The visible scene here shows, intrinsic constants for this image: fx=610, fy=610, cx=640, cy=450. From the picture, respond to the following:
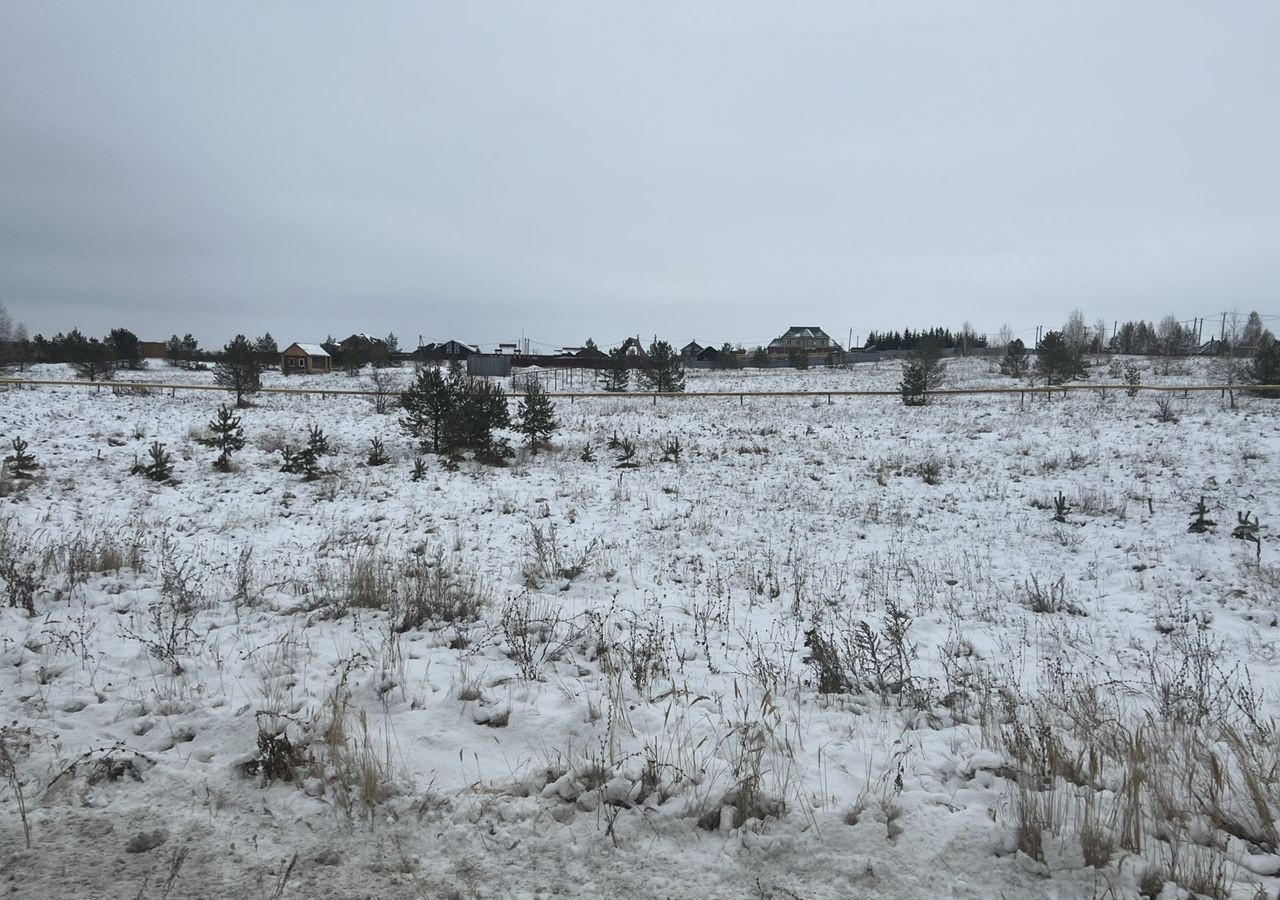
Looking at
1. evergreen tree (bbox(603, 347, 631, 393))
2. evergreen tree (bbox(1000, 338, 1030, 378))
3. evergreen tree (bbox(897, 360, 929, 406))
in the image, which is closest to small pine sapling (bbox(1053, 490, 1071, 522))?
evergreen tree (bbox(897, 360, 929, 406))

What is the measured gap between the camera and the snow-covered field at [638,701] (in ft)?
9.06

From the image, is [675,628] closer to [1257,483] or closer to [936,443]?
[1257,483]

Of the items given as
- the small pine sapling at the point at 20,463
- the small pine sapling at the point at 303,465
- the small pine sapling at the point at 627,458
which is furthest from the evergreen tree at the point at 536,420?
the small pine sapling at the point at 20,463

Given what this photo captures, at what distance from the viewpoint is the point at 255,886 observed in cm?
264

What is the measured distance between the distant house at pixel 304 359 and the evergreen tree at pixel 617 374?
30783 millimetres

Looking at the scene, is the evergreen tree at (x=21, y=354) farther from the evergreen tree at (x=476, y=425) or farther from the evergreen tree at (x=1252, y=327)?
the evergreen tree at (x=1252, y=327)

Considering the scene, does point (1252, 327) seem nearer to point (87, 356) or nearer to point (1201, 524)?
point (1201, 524)

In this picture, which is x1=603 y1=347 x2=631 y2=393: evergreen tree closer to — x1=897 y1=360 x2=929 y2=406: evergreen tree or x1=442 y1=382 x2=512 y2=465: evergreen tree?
x1=897 y1=360 x2=929 y2=406: evergreen tree

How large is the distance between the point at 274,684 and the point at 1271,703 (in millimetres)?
7474

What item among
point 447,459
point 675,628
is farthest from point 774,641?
point 447,459

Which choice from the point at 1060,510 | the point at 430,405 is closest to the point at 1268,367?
the point at 1060,510

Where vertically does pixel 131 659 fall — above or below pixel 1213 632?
above

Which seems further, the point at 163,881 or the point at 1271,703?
the point at 1271,703

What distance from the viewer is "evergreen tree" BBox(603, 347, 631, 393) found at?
126 feet
